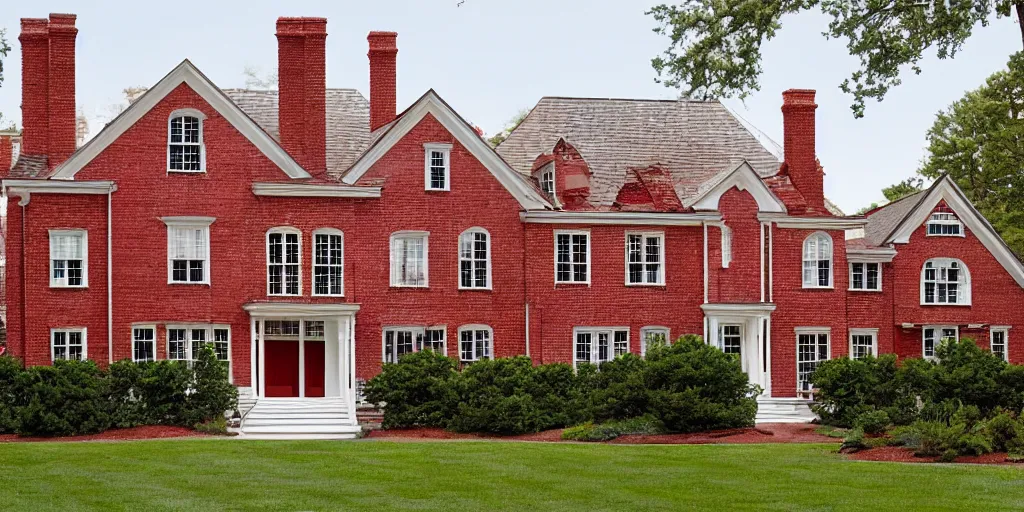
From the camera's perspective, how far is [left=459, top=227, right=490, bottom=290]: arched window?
43.7 metres

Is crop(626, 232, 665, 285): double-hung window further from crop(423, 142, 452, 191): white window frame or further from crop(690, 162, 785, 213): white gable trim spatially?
crop(423, 142, 452, 191): white window frame

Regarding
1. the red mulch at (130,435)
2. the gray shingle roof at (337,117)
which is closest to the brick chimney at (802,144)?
the gray shingle roof at (337,117)

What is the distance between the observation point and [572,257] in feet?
146

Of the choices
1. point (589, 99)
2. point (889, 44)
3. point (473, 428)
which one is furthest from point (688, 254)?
point (889, 44)

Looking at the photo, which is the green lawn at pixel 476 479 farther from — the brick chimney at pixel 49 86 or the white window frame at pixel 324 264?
the brick chimney at pixel 49 86

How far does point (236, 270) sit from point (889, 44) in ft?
62.5

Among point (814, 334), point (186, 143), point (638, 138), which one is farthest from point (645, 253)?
point (186, 143)

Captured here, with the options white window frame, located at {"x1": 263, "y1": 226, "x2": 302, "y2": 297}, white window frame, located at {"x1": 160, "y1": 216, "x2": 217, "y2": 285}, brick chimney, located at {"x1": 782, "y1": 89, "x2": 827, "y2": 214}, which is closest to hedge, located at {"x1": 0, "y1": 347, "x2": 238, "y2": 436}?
white window frame, located at {"x1": 160, "y1": 216, "x2": 217, "y2": 285}

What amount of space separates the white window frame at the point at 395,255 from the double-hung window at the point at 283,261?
8.60 feet

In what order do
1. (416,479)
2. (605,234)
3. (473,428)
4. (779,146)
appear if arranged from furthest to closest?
(779,146) < (605,234) < (473,428) < (416,479)

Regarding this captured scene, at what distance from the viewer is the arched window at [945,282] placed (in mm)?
49062

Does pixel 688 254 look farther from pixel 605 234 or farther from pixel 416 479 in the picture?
pixel 416 479

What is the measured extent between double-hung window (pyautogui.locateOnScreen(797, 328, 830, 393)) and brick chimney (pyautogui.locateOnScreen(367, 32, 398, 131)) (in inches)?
549

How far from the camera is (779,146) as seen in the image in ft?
168
